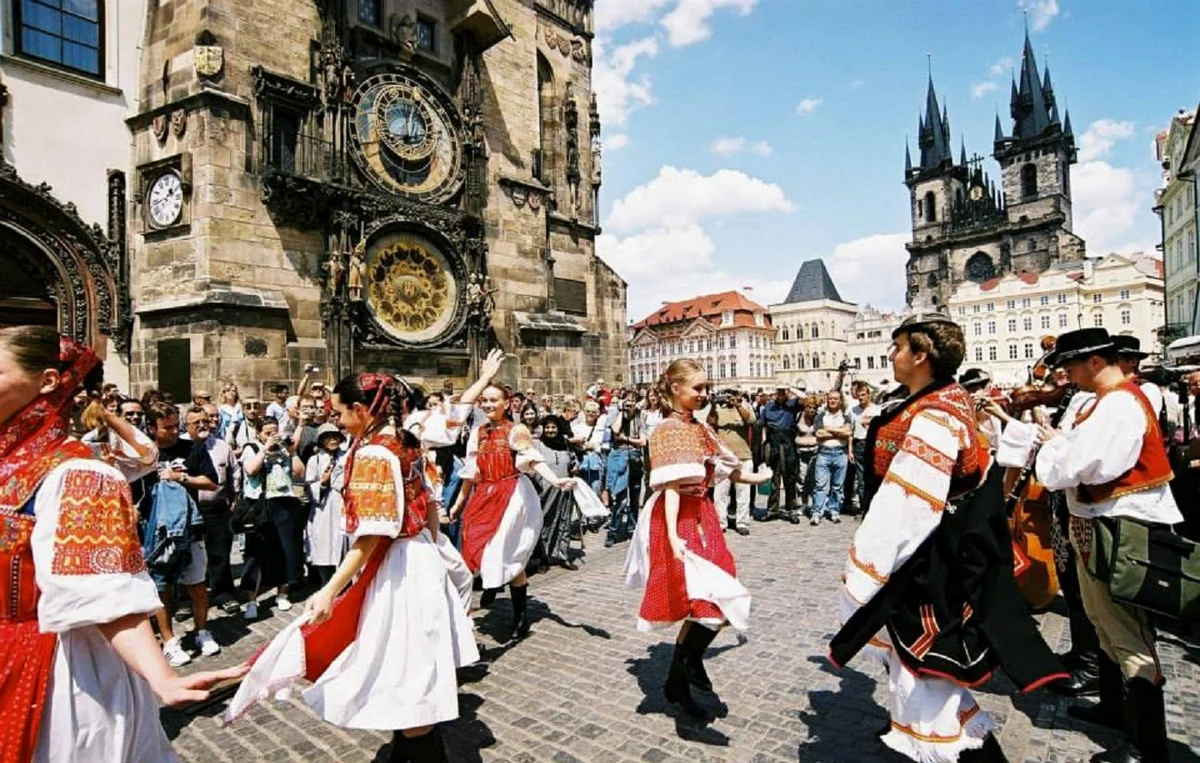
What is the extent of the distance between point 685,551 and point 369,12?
15.3 m

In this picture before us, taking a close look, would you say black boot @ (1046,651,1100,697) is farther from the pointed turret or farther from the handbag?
the pointed turret

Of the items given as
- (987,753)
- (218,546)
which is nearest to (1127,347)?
(987,753)

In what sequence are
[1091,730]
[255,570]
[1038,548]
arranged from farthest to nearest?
1. [255,570]
2. [1038,548]
3. [1091,730]

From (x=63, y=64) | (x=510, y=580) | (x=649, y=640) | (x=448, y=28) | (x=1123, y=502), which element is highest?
(x=448, y=28)

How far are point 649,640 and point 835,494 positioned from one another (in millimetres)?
6955

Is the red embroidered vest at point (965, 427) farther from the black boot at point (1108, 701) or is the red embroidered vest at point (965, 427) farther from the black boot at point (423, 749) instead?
the black boot at point (423, 749)

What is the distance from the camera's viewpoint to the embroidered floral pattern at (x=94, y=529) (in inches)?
76.6

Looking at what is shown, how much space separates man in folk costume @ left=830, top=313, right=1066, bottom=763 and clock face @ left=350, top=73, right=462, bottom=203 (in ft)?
45.6

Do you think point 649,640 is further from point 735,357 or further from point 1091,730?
point 735,357

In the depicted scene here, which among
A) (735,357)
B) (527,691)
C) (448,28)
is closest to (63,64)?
(448,28)

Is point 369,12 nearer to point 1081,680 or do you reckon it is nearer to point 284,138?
point 284,138

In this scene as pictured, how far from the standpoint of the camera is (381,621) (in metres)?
3.33

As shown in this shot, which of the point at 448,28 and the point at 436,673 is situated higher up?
the point at 448,28

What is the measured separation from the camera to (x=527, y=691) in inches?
188
